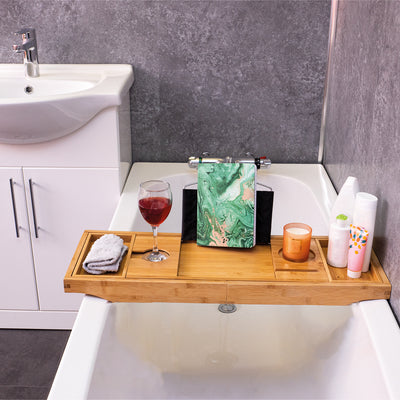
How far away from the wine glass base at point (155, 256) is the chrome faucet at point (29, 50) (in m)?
1.08

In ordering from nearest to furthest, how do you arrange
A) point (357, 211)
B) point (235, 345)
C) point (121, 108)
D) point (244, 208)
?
1. point (357, 211)
2. point (244, 208)
3. point (235, 345)
4. point (121, 108)

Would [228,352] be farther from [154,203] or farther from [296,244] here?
[154,203]

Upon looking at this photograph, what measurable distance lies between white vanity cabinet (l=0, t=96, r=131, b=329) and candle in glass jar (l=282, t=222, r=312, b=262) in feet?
2.75

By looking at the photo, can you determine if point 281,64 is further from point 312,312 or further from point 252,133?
point 312,312

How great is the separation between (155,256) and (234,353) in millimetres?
387

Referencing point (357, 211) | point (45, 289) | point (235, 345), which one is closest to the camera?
point (357, 211)

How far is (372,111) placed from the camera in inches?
63.6

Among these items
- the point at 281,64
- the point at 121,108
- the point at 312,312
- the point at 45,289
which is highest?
the point at 281,64

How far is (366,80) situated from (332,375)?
0.89 meters

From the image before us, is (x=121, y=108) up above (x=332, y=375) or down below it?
above

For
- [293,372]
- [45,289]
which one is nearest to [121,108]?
[45,289]

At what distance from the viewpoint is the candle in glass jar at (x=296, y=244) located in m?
1.41

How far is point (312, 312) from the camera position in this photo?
1575 mm

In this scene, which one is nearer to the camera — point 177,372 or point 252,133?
point 177,372
